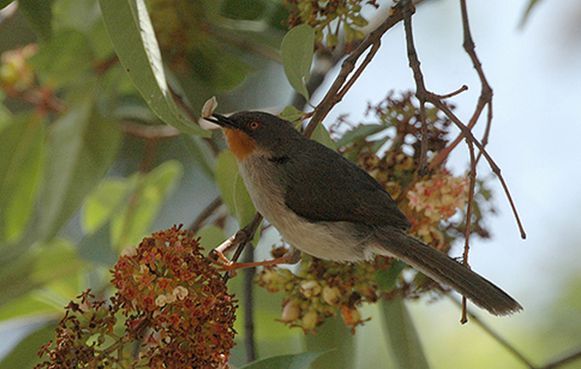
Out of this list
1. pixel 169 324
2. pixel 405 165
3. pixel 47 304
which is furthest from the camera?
pixel 47 304

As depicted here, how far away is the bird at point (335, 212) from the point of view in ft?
8.77

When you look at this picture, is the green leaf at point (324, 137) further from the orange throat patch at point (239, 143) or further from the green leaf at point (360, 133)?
the orange throat patch at point (239, 143)

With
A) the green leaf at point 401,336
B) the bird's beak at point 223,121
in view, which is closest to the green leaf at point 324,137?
the bird's beak at point 223,121

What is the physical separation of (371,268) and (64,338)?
0.93 metres

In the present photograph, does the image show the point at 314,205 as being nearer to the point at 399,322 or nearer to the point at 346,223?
the point at 346,223

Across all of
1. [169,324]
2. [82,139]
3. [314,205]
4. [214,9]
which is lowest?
[169,324]

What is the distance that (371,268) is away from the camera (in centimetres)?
282

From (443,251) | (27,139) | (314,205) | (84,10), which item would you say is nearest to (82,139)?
(27,139)

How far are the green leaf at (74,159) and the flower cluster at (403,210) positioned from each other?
3.17 ft

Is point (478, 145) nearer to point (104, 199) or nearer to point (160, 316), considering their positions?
point (160, 316)

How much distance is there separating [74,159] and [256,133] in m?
0.82

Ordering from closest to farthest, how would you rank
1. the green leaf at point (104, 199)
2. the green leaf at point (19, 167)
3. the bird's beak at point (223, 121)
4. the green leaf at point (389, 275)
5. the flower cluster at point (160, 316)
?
the flower cluster at point (160, 316) → the green leaf at point (389, 275) → the bird's beak at point (223, 121) → the green leaf at point (19, 167) → the green leaf at point (104, 199)

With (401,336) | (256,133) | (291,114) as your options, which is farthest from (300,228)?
(401,336)

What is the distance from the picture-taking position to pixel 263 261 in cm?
271
